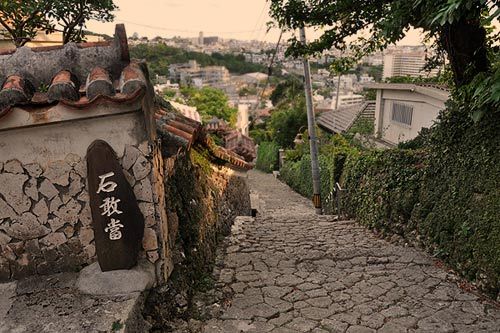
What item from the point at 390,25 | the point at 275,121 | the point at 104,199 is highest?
the point at 390,25

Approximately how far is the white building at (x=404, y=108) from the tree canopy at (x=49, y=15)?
11.8 meters

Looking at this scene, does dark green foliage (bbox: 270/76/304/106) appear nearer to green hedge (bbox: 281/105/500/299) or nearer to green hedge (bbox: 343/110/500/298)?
green hedge (bbox: 281/105/500/299)

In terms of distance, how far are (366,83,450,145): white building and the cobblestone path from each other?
9558mm

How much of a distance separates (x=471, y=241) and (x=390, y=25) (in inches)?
119

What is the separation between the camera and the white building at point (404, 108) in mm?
15094

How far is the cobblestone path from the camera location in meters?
4.41

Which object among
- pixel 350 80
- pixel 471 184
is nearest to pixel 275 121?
pixel 471 184

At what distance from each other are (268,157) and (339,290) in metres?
29.5

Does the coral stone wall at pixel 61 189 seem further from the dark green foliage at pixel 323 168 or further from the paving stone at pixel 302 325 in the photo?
the dark green foliage at pixel 323 168

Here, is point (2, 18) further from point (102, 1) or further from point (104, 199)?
point (104, 199)

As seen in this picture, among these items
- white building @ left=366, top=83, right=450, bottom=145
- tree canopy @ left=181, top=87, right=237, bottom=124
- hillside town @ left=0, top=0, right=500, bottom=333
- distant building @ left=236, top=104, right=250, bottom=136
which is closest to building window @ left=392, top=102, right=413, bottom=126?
white building @ left=366, top=83, right=450, bottom=145

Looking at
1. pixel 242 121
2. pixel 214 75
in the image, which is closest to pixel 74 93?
pixel 242 121

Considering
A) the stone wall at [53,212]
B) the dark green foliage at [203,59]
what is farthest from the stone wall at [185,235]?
the dark green foliage at [203,59]

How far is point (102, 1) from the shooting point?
6.62 meters
